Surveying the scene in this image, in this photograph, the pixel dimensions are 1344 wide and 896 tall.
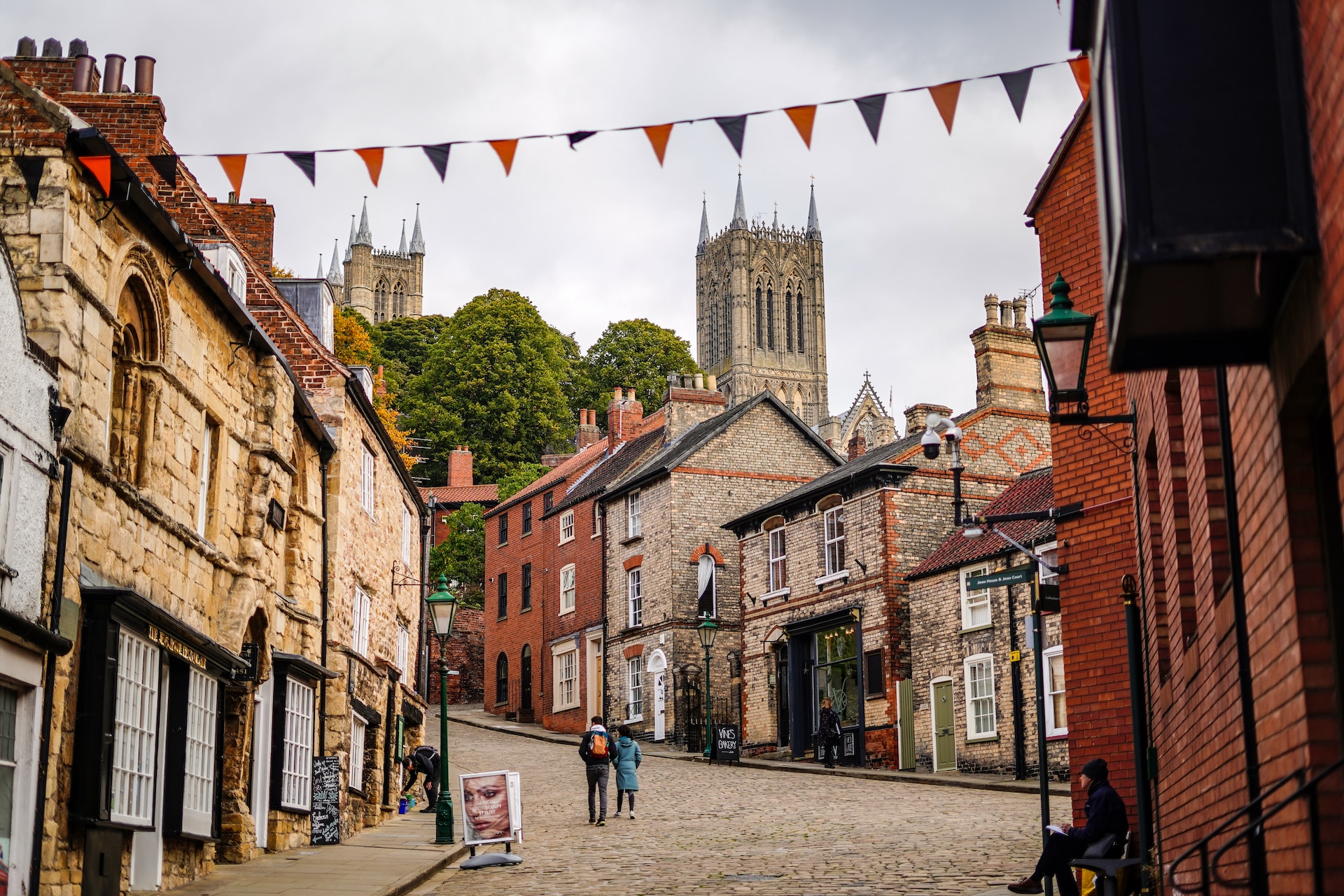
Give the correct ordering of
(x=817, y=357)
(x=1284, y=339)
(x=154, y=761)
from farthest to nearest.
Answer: (x=817, y=357), (x=154, y=761), (x=1284, y=339)

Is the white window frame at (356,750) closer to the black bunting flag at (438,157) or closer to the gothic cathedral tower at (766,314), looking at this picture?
the black bunting flag at (438,157)

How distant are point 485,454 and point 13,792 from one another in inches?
2412

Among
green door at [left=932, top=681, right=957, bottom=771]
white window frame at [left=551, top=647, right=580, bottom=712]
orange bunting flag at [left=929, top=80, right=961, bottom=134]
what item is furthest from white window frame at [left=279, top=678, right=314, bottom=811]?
white window frame at [left=551, top=647, right=580, bottom=712]

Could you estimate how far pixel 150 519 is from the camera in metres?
13.7

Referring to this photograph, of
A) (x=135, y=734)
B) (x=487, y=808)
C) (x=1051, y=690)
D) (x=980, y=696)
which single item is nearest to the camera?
(x=135, y=734)

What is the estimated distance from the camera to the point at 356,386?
22531 mm

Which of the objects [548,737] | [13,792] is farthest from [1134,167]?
[548,737]

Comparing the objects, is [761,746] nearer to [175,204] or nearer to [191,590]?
[175,204]

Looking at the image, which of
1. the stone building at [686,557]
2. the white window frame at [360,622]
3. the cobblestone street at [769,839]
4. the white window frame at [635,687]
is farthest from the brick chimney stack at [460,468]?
the white window frame at [360,622]

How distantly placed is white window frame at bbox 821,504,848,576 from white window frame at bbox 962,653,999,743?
18.0ft

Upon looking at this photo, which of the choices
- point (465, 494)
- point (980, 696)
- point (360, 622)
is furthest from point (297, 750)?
point (465, 494)

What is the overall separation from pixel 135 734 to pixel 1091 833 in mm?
8252

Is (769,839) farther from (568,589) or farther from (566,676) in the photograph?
(568,589)

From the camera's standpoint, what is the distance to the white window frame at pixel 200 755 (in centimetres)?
1465
